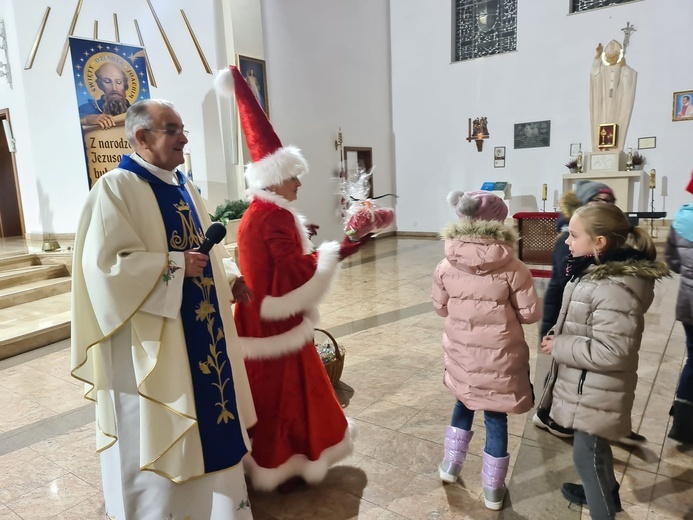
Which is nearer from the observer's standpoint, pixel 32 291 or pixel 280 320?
pixel 280 320

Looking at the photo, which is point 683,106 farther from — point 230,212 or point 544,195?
point 230,212

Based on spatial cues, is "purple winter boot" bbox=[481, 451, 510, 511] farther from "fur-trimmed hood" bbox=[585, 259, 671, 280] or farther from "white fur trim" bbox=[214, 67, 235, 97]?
"white fur trim" bbox=[214, 67, 235, 97]

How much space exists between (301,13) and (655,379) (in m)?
8.83

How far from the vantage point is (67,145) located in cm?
738

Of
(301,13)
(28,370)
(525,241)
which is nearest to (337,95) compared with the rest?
(301,13)

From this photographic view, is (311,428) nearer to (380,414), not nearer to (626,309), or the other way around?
(380,414)

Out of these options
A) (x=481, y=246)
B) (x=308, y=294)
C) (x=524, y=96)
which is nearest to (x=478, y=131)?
(x=524, y=96)

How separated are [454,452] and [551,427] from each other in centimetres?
78

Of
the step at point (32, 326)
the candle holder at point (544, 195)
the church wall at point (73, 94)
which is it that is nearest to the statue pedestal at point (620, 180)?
the candle holder at point (544, 195)

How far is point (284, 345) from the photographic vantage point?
212 centimetres

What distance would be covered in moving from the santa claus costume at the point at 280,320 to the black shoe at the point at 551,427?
1220 millimetres

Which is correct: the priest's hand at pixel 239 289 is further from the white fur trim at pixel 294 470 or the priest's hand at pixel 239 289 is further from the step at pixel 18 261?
the step at pixel 18 261

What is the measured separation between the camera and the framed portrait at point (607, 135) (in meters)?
9.10

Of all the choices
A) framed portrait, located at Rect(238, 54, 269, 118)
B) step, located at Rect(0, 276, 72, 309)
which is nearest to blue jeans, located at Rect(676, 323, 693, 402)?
step, located at Rect(0, 276, 72, 309)
